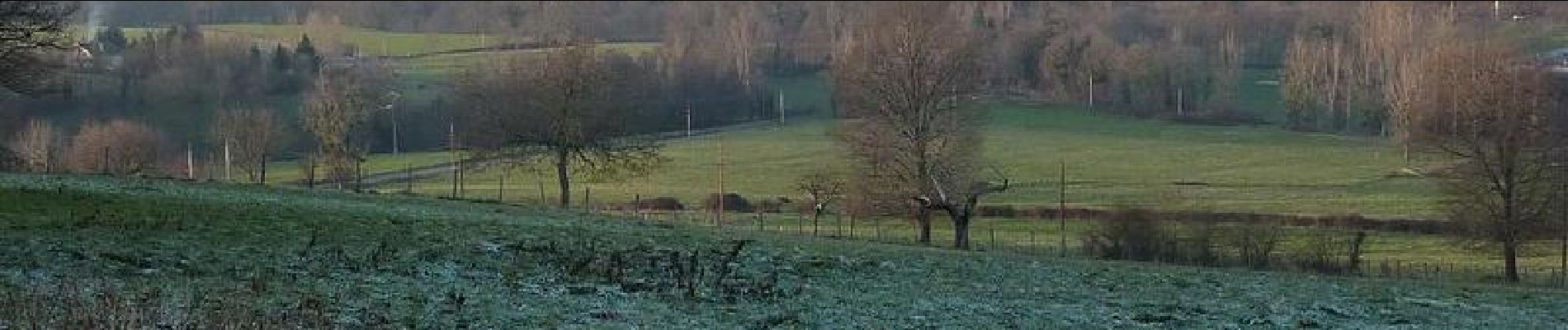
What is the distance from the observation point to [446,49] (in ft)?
580

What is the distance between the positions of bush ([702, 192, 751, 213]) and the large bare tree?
55.2 feet

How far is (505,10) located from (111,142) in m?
110

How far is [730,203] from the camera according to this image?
87938 millimetres

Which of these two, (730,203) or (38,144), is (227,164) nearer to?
(38,144)

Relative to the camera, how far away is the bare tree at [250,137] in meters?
92.0

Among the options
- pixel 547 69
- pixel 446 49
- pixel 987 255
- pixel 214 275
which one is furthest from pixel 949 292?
pixel 446 49

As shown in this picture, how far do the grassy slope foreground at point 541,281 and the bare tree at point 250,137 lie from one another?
53063 mm

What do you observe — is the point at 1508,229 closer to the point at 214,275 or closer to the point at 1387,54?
the point at 214,275

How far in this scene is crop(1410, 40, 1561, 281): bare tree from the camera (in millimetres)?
54188

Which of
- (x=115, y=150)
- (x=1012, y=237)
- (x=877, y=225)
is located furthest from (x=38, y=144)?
(x=1012, y=237)

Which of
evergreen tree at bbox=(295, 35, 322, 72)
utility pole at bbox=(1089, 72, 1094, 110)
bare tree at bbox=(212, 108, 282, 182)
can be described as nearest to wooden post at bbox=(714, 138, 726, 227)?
bare tree at bbox=(212, 108, 282, 182)

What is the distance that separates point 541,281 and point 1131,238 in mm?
28651

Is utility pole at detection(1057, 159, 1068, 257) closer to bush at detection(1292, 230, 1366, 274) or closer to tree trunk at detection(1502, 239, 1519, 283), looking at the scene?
bush at detection(1292, 230, 1366, 274)

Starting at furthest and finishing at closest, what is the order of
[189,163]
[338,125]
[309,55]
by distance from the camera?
→ [309,55] < [189,163] < [338,125]
